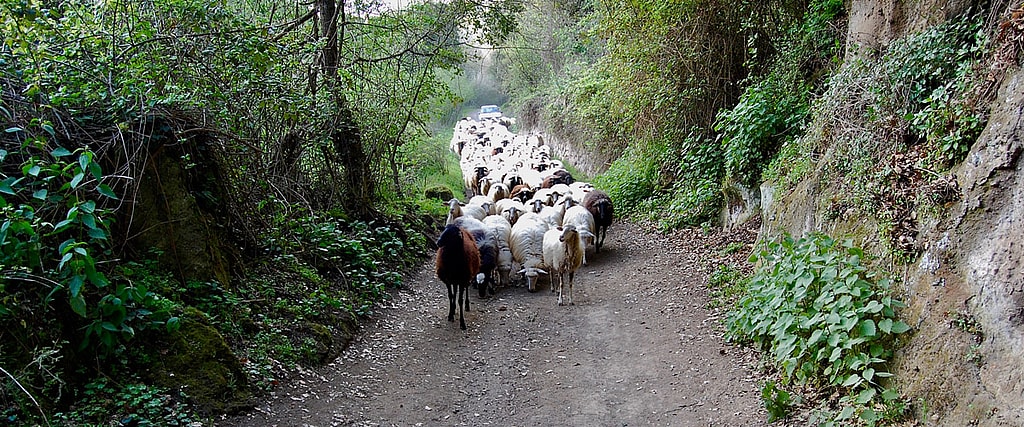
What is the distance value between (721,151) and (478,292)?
16.1 ft

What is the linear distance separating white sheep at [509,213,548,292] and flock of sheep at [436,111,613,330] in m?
0.01

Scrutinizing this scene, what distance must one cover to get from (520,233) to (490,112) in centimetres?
2532

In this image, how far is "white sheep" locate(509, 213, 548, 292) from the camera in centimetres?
923

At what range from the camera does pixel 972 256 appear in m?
3.87

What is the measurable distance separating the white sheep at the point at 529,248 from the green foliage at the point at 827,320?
3.92 meters

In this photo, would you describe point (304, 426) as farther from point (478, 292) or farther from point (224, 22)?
point (478, 292)

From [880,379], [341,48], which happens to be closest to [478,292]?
[341,48]

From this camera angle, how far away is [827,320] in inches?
176

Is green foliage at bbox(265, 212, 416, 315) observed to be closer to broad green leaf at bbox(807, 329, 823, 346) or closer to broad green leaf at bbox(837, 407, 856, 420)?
broad green leaf at bbox(807, 329, 823, 346)

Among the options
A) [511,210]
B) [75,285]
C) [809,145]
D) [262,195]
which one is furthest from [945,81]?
[511,210]

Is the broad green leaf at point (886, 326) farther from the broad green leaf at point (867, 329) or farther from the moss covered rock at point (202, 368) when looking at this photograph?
the moss covered rock at point (202, 368)

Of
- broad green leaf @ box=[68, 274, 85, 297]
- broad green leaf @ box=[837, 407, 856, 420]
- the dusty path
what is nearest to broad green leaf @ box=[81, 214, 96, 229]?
broad green leaf @ box=[68, 274, 85, 297]

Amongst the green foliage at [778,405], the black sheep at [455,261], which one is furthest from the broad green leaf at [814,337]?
the black sheep at [455,261]

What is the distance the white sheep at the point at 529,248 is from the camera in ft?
30.3
